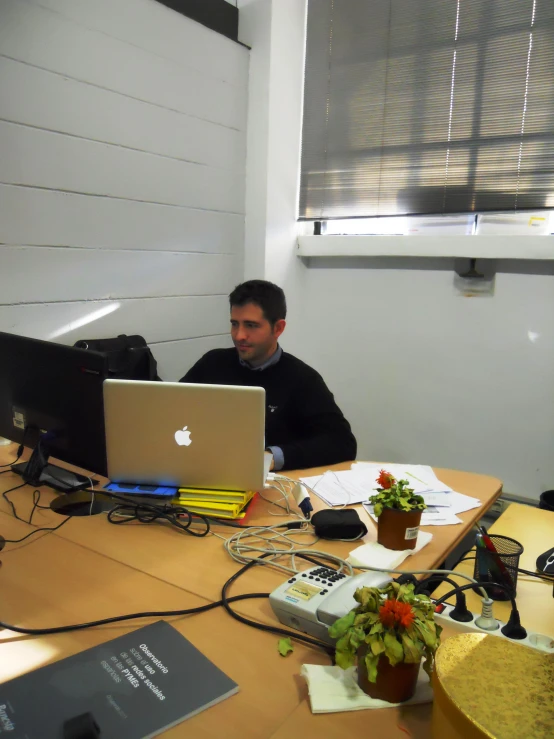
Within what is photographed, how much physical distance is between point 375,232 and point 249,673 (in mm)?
2529

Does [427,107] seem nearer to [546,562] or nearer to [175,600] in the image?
[546,562]

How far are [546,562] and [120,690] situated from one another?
95 centimetres

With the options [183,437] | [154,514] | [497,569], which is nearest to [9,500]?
[154,514]

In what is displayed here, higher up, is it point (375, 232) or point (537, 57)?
point (537, 57)

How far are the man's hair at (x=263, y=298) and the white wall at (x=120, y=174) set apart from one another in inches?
27.9

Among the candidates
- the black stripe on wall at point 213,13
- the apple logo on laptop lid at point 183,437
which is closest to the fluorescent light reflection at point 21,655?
the apple logo on laptop lid at point 183,437

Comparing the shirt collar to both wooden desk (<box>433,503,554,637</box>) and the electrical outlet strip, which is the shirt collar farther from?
the electrical outlet strip

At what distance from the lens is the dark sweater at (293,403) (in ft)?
6.28

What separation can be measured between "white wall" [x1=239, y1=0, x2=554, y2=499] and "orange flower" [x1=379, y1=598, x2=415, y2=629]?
2012mm

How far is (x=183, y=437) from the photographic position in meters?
1.41

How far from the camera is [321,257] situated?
3.16 m

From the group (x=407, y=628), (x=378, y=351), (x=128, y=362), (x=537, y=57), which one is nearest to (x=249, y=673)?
(x=407, y=628)

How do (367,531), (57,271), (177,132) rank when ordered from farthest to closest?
(177,132) → (57,271) → (367,531)

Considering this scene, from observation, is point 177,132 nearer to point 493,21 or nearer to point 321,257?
point 321,257
